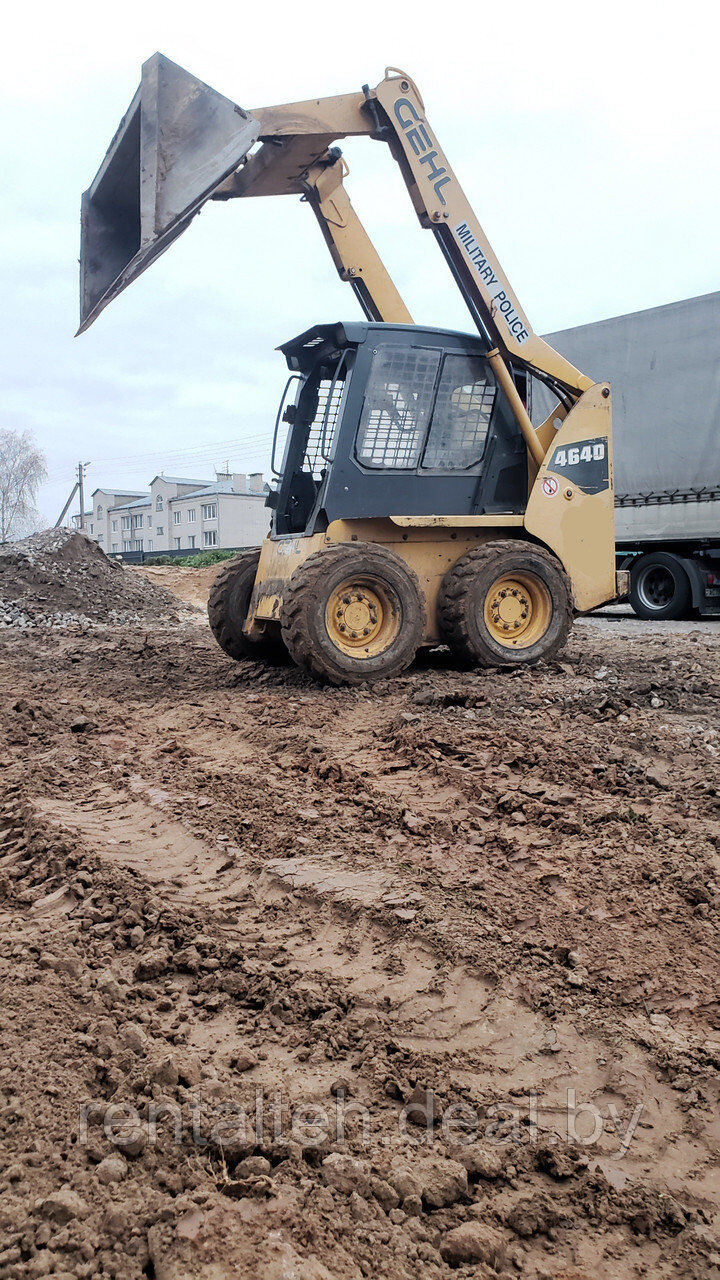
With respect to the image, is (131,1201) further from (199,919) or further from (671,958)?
(671,958)

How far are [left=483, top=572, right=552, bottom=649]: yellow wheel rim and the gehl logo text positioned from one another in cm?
348

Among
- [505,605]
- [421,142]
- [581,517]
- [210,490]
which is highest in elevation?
[210,490]

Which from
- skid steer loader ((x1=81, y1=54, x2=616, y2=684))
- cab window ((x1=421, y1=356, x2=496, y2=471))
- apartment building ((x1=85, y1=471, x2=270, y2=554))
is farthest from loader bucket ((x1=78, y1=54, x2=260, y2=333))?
apartment building ((x1=85, y1=471, x2=270, y2=554))

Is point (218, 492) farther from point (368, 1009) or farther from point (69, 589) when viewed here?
point (368, 1009)

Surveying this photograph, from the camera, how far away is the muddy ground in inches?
72.8

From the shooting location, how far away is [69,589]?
679 inches

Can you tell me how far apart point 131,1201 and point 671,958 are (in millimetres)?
1882

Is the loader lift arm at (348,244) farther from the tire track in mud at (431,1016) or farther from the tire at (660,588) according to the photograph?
the tire at (660,588)

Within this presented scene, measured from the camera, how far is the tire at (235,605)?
28.0 ft

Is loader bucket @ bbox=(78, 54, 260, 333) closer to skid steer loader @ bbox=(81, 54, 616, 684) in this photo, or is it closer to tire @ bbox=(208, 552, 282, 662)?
skid steer loader @ bbox=(81, 54, 616, 684)

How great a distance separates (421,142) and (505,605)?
A: 13.7 ft

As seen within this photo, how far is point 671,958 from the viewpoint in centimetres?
299

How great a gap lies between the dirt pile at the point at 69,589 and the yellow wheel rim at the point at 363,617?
8.32 meters

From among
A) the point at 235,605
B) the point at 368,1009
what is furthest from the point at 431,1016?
the point at 235,605
